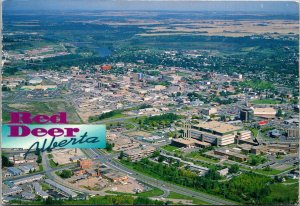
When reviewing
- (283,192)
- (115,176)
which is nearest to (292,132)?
(283,192)

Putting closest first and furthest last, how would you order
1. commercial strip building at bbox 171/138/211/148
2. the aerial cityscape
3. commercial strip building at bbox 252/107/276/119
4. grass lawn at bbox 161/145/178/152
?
the aerial cityscape < grass lawn at bbox 161/145/178/152 < commercial strip building at bbox 171/138/211/148 < commercial strip building at bbox 252/107/276/119

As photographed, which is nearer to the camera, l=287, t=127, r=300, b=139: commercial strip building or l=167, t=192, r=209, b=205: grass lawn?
l=167, t=192, r=209, b=205: grass lawn

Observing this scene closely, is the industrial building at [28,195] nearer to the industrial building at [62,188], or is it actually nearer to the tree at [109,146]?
the industrial building at [62,188]

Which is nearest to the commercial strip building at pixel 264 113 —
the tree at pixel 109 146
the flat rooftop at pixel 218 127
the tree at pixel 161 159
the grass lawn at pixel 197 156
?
the flat rooftop at pixel 218 127

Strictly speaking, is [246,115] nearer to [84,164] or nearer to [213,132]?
[213,132]

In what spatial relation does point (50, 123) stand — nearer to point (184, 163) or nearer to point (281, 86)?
point (184, 163)

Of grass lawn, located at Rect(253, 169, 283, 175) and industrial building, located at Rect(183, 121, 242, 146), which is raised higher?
industrial building, located at Rect(183, 121, 242, 146)

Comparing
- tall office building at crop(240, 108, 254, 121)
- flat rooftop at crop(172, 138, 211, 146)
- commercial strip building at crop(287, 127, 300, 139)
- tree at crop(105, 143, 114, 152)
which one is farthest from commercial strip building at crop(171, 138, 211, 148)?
tall office building at crop(240, 108, 254, 121)

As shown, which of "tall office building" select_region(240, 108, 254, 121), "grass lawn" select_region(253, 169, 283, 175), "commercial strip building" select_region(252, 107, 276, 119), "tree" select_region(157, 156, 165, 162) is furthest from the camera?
"commercial strip building" select_region(252, 107, 276, 119)

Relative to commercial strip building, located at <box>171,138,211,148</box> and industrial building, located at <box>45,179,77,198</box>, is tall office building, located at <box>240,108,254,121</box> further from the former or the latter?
industrial building, located at <box>45,179,77,198</box>
